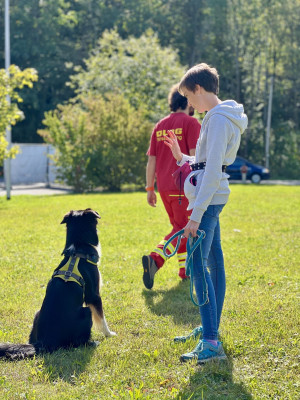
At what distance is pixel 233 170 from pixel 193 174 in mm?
25924

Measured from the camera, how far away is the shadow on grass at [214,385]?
10.2 ft

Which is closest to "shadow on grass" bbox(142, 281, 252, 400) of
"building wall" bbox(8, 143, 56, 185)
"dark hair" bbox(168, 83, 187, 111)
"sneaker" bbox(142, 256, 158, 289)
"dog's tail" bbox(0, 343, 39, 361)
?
"sneaker" bbox(142, 256, 158, 289)

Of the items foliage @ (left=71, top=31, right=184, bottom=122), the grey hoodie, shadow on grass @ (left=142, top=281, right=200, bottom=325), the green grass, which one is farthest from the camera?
foliage @ (left=71, top=31, right=184, bottom=122)

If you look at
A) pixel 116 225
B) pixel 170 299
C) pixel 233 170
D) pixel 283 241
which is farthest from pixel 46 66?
pixel 170 299

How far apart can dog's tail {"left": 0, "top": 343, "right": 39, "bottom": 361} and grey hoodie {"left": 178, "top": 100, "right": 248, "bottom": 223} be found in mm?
1544

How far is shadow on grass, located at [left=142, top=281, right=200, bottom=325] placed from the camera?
4.61 metres

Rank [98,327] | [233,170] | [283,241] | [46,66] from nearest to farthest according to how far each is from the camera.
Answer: [98,327] → [283,241] → [233,170] → [46,66]

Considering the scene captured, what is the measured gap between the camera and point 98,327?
4.19 metres

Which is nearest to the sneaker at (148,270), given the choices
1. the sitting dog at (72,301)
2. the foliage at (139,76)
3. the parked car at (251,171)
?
the sitting dog at (72,301)

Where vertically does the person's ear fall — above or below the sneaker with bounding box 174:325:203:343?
above

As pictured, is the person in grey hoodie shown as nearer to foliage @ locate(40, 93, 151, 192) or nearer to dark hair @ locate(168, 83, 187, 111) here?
dark hair @ locate(168, 83, 187, 111)

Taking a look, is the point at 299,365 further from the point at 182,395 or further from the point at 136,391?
the point at 136,391

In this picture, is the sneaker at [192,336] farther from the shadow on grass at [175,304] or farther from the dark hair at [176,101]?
the dark hair at [176,101]

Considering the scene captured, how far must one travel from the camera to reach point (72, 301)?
12.6ft
